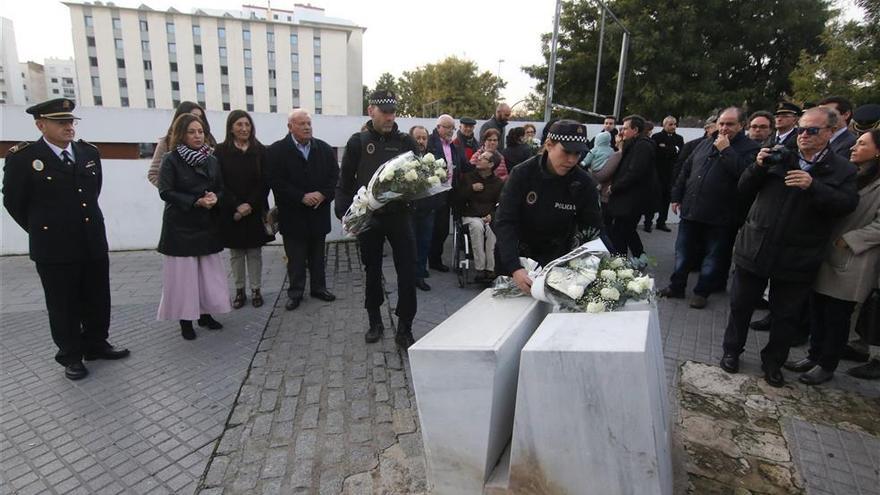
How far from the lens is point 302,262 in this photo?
5.51 meters

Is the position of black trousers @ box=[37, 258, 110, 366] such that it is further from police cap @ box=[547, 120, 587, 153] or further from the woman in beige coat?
the woman in beige coat

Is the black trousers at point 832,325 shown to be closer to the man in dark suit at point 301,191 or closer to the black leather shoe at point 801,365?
the black leather shoe at point 801,365

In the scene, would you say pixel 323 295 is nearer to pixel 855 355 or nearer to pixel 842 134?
pixel 855 355

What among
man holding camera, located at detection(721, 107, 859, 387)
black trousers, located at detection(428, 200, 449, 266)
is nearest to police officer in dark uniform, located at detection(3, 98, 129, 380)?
black trousers, located at detection(428, 200, 449, 266)

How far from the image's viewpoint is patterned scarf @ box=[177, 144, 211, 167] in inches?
171

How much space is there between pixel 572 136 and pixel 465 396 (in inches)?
65.3

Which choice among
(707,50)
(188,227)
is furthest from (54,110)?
(707,50)

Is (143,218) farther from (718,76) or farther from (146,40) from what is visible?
(146,40)

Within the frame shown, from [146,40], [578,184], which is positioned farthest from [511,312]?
[146,40]

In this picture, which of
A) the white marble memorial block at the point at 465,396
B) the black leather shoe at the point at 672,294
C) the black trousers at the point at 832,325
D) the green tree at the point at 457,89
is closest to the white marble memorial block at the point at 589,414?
the white marble memorial block at the point at 465,396

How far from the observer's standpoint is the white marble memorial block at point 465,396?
2.13m

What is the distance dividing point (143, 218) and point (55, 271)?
14.5ft

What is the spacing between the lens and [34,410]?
3416mm

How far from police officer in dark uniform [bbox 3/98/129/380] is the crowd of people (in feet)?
0.04
